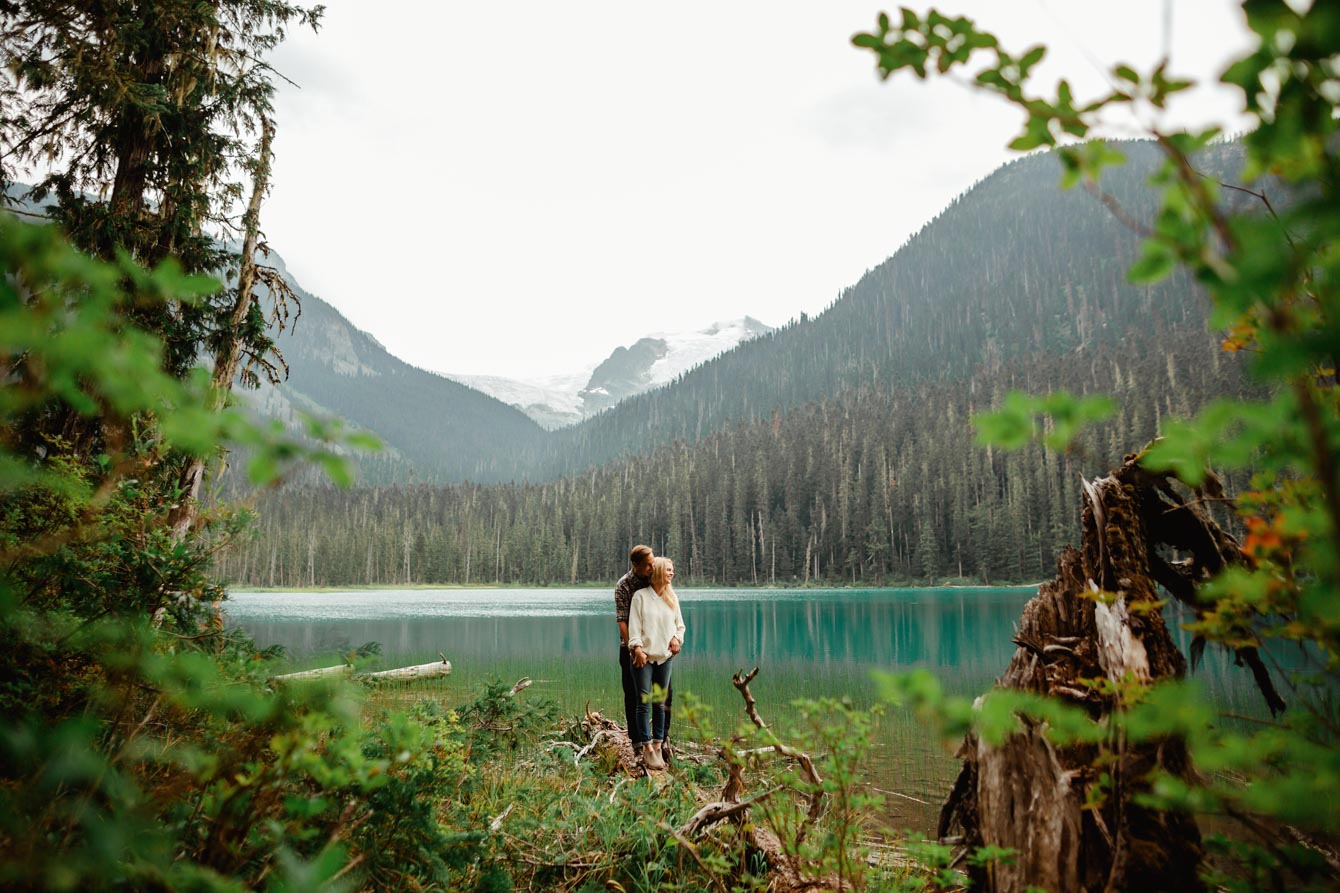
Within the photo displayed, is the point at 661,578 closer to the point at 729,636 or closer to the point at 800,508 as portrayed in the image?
the point at 729,636

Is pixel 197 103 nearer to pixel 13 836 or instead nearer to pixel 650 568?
pixel 650 568

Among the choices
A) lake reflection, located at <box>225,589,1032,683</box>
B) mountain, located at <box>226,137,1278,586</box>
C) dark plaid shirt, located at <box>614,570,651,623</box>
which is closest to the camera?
dark plaid shirt, located at <box>614,570,651,623</box>

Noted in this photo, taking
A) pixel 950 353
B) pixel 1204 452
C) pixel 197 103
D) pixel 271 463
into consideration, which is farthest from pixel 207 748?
pixel 950 353

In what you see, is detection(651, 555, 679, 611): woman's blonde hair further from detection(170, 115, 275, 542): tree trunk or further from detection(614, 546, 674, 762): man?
detection(170, 115, 275, 542): tree trunk

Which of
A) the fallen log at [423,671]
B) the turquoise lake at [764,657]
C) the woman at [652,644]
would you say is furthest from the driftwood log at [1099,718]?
the fallen log at [423,671]

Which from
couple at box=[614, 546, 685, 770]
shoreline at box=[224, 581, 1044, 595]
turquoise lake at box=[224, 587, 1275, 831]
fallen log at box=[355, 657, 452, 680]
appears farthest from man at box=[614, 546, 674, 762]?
shoreline at box=[224, 581, 1044, 595]

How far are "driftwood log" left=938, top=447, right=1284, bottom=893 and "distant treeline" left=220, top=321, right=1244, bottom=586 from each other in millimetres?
68539

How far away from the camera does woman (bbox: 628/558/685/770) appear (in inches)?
247

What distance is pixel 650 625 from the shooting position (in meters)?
6.38

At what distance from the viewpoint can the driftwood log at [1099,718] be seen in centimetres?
265

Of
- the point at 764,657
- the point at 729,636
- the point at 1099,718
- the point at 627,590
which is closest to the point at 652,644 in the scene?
the point at 627,590

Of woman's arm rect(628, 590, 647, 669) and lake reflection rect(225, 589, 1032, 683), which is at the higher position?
woman's arm rect(628, 590, 647, 669)

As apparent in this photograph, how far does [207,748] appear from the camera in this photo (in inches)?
Result: 98.3

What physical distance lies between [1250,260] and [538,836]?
453 centimetres
